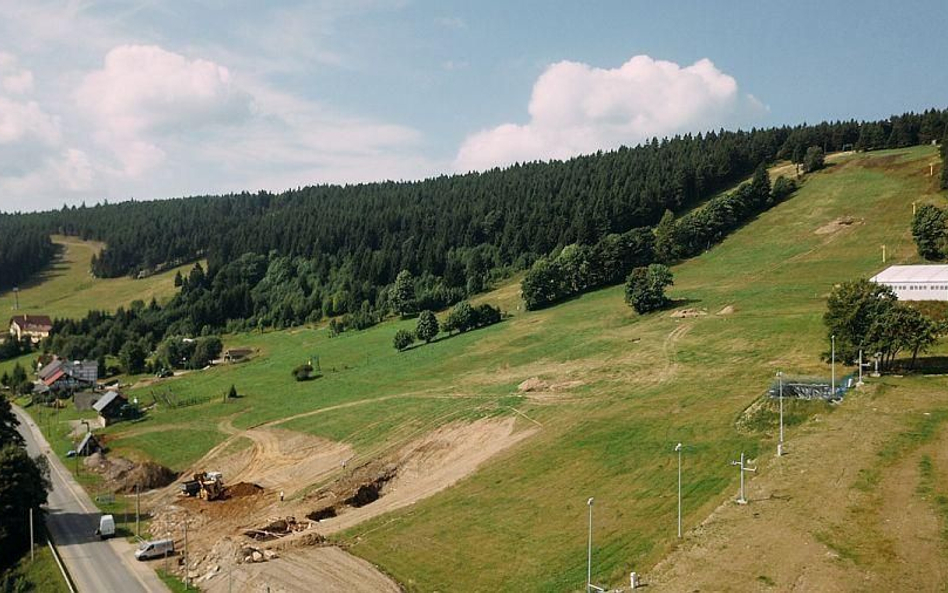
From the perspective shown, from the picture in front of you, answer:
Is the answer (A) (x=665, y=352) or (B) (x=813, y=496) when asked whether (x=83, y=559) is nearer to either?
(B) (x=813, y=496)

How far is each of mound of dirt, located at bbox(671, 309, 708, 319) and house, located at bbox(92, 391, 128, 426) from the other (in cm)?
7696

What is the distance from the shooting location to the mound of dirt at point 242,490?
58469 millimetres

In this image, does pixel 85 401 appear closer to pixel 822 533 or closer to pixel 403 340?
pixel 403 340

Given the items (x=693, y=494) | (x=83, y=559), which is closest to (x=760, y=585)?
(x=693, y=494)

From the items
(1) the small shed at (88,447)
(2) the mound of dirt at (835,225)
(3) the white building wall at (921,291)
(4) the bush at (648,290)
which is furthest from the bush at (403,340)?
(2) the mound of dirt at (835,225)

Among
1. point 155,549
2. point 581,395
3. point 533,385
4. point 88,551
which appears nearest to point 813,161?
point 533,385

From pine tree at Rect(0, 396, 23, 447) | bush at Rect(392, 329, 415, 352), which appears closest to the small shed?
pine tree at Rect(0, 396, 23, 447)

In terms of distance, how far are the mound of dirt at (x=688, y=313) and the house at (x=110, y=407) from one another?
7696cm

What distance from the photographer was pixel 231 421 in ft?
270

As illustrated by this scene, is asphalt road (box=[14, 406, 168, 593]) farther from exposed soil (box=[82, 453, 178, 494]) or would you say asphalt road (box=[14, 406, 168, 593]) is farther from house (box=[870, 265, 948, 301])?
house (box=[870, 265, 948, 301])

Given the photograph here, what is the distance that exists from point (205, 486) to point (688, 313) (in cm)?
5936

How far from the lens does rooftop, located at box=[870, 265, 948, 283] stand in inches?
2776

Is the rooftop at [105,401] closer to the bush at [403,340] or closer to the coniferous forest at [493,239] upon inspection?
the bush at [403,340]

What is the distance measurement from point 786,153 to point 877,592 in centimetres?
17115
